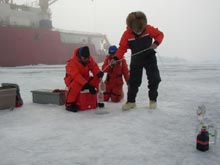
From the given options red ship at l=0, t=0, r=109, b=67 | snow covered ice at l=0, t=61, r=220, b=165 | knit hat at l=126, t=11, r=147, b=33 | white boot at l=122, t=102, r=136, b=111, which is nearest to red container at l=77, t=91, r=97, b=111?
snow covered ice at l=0, t=61, r=220, b=165

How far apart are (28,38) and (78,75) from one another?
1837 cm

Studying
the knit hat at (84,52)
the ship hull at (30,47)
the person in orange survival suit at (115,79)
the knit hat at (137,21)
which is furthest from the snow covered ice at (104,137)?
the ship hull at (30,47)

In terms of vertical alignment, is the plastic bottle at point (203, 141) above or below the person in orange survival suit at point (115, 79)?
below

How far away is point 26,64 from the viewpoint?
21156 millimetres

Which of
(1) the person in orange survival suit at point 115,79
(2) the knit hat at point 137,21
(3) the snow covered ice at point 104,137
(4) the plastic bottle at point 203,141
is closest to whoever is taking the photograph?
(3) the snow covered ice at point 104,137

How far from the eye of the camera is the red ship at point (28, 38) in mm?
20125

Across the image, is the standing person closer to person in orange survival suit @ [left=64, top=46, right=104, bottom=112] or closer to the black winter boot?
person in orange survival suit @ [left=64, top=46, right=104, bottom=112]

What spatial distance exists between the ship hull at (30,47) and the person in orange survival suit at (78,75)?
16.6m

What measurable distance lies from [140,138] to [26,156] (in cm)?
122

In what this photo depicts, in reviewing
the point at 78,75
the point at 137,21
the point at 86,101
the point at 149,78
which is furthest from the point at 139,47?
the point at 86,101

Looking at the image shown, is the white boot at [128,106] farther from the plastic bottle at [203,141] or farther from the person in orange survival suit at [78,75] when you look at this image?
the plastic bottle at [203,141]

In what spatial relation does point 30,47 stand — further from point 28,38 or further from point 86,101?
point 86,101

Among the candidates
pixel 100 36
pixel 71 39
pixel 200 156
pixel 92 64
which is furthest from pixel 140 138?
pixel 100 36

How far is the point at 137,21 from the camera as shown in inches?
167
